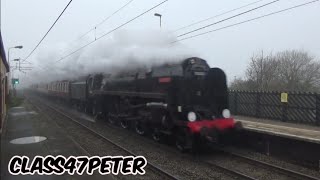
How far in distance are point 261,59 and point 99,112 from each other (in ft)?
67.5

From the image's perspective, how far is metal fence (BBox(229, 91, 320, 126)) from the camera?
16.1m

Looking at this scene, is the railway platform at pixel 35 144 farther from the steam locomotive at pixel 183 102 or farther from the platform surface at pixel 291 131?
the platform surface at pixel 291 131

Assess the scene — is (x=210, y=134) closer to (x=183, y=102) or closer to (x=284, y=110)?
(x=183, y=102)

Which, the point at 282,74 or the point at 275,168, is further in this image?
the point at 282,74

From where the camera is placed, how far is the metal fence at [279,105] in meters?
16.1

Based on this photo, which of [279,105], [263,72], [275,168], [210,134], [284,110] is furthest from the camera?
[263,72]

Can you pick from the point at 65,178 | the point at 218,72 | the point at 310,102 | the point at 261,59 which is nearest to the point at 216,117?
the point at 218,72

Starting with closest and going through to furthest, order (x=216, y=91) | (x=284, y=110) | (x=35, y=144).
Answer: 1. (x=216, y=91)
2. (x=35, y=144)
3. (x=284, y=110)

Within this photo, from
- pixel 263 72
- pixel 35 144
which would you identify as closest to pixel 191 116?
pixel 35 144

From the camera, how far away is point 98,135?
601 inches

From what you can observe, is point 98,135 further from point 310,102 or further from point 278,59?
point 278,59

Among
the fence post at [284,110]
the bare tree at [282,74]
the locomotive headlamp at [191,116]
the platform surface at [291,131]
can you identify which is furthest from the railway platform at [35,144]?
the bare tree at [282,74]

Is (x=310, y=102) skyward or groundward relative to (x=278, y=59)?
groundward

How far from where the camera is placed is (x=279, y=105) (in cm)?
1800
